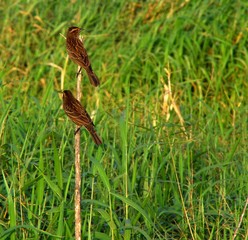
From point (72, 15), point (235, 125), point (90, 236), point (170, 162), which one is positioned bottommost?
point (90, 236)

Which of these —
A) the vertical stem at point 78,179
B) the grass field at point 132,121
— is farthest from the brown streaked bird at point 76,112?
the grass field at point 132,121

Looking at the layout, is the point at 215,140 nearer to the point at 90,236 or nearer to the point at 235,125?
the point at 235,125

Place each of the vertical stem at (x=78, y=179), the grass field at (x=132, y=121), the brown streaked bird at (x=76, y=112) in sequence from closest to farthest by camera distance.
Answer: the vertical stem at (x=78, y=179) < the brown streaked bird at (x=76, y=112) < the grass field at (x=132, y=121)

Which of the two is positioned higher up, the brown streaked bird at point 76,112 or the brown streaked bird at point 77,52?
the brown streaked bird at point 77,52

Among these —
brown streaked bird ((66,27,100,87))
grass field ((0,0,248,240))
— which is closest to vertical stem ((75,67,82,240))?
brown streaked bird ((66,27,100,87))

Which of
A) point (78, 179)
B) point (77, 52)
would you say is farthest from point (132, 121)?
point (78, 179)

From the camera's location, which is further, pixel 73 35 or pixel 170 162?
pixel 170 162

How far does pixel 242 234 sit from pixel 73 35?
4.33ft

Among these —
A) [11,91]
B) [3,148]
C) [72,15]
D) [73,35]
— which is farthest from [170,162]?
[72,15]

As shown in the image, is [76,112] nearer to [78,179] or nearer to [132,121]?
[78,179]

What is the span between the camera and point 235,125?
5.70 metres

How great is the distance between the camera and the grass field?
3.79 m

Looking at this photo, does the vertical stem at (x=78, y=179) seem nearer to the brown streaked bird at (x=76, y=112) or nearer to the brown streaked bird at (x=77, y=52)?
the brown streaked bird at (x=76, y=112)

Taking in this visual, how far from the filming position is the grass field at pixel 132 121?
12.4ft
